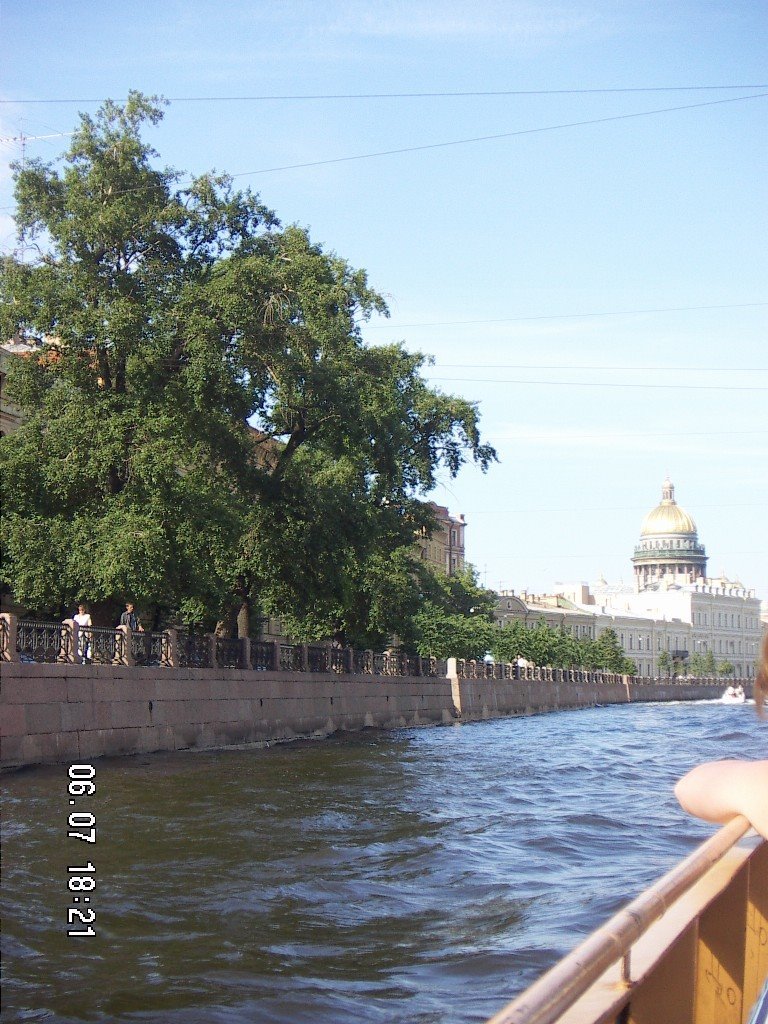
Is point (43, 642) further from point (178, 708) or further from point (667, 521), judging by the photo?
point (667, 521)

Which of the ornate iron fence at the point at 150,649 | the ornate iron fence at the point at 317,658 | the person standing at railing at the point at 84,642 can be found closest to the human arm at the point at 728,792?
the person standing at railing at the point at 84,642

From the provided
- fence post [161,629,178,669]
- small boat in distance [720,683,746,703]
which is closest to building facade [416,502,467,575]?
small boat in distance [720,683,746,703]

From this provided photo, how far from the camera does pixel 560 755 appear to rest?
2623cm

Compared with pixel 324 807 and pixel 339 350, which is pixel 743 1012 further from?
pixel 339 350

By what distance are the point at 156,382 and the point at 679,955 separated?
22.8m

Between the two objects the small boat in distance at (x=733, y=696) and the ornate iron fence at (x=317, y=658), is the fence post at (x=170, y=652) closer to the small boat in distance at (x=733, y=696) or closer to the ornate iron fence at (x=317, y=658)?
the ornate iron fence at (x=317, y=658)

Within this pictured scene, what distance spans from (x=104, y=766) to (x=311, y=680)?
555 inches

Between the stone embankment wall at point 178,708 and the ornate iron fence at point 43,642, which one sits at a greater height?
the ornate iron fence at point 43,642

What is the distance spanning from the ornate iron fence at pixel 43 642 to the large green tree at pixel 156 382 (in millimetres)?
2614

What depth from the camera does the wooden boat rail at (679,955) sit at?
2100 mm

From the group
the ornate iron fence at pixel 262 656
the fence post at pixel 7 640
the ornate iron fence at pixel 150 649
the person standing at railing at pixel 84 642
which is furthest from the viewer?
the ornate iron fence at pixel 262 656

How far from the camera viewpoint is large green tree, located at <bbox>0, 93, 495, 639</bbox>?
2378 cm
